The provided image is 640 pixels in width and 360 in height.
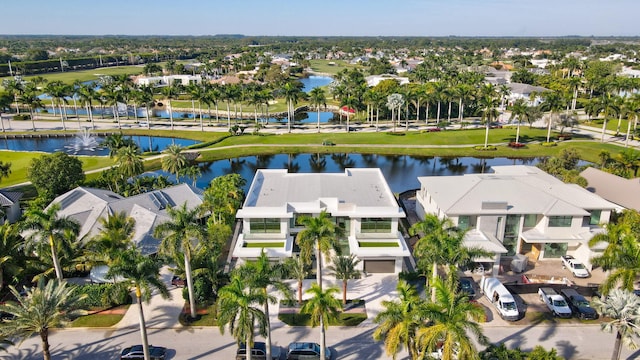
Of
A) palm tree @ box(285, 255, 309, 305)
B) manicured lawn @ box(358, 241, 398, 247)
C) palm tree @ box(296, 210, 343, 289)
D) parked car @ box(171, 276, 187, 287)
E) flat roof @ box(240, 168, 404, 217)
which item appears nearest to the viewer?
palm tree @ box(296, 210, 343, 289)

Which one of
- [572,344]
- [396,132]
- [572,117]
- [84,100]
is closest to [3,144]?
[84,100]

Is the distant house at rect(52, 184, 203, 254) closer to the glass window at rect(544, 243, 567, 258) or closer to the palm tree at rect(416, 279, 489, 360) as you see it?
the palm tree at rect(416, 279, 489, 360)

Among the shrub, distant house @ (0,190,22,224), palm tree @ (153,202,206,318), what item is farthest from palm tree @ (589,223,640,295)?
distant house @ (0,190,22,224)

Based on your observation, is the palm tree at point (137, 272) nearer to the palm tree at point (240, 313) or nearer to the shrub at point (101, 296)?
the palm tree at point (240, 313)

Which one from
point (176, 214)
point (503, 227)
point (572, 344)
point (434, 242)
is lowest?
point (572, 344)

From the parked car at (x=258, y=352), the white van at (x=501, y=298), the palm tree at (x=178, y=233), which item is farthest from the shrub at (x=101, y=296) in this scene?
the white van at (x=501, y=298)

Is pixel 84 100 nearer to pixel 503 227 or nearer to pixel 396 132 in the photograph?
pixel 396 132
